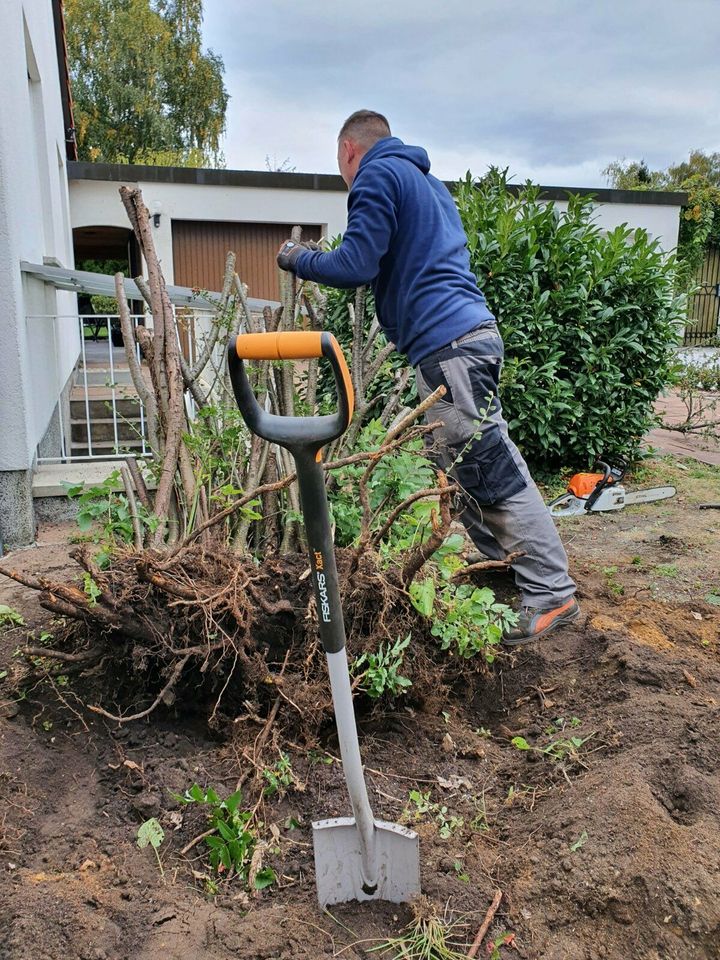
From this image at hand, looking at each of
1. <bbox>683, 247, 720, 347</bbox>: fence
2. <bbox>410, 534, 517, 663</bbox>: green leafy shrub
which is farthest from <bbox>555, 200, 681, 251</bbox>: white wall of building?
<bbox>410, 534, 517, 663</bbox>: green leafy shrub

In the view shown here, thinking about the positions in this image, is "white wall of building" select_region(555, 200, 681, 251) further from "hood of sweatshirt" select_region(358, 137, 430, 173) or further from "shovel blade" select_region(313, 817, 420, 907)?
"shovel blade" select_region(313, 817, 420, 907)

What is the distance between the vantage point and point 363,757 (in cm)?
234

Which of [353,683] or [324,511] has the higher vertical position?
[324,511]

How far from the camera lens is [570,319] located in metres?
5.76

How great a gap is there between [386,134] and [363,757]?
91.4 inches

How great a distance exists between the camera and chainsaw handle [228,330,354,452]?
1.38 metres

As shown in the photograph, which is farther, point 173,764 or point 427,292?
point 427,292

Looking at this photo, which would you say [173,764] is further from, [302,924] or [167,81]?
[167,81]

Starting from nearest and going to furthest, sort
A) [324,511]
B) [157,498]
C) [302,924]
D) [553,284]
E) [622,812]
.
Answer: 1. [324,511]
2. [302,924]
3. [622,812]
4. [157,498]
5. [553,284]

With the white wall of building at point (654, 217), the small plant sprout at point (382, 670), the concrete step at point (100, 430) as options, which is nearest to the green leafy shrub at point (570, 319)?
the small plant sprout at point (382, 670)

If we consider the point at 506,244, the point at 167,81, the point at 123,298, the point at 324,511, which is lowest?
the point at 324,511

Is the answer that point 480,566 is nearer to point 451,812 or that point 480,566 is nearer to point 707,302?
point 451,812

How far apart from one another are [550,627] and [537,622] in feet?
0.21

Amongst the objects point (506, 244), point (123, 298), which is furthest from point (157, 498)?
point (506, 244)
